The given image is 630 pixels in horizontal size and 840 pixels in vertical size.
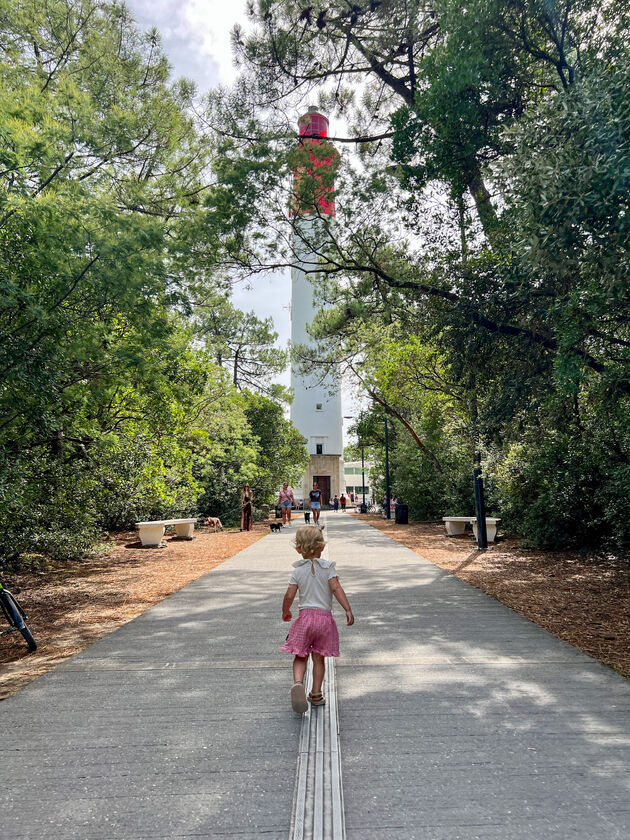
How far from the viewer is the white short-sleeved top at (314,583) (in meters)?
4.12

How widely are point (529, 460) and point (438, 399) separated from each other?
7.57 meters

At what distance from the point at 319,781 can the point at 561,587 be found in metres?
6.89

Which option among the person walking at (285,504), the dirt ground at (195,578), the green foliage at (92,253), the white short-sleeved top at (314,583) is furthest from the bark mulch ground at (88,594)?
the person walking at (285,504)

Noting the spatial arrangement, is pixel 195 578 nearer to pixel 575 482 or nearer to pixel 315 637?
pixel 315 637

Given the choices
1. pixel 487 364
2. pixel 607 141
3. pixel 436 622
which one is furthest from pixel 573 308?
pixel 436 622

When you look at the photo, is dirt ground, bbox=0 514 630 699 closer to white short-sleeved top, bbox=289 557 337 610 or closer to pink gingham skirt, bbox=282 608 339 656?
pink gingham skirt, bbox=282 608 339 656

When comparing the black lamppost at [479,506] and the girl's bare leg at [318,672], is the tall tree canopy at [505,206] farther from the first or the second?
the girl's bare leg at [318,672]

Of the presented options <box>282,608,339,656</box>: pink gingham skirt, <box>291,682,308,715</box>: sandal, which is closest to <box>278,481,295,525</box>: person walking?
<box>282,608,339,656</box>: pink gingham skirt

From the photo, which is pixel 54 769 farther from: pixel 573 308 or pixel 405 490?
pixel 405 490

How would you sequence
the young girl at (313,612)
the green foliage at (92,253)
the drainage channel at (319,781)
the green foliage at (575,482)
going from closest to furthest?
the drainage channel at (319,781) < the young girl at (313,612) < the green foliage at (92,253) < the green foliage at (575,482)

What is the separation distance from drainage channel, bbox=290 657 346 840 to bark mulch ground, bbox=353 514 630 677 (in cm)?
270

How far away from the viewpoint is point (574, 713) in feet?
12.6

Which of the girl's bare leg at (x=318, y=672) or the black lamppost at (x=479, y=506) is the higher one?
the black lamppost at (x=479, y=506)

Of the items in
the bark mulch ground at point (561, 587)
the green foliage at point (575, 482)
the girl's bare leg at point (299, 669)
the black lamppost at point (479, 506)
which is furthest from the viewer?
the black lamppost at point (479, 506)
